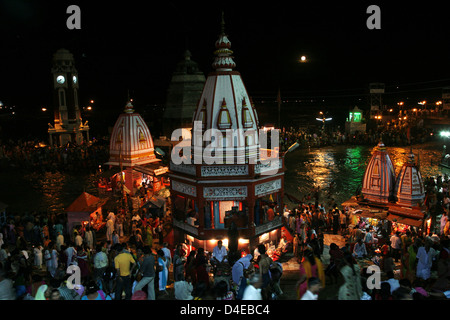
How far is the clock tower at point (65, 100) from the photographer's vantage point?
39.9 m

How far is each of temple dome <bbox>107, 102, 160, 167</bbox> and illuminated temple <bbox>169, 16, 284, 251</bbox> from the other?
26.2ft

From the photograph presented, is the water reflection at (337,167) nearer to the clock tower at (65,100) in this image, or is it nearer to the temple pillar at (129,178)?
the temple pillar at (129,178)

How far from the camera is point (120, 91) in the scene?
58125mm

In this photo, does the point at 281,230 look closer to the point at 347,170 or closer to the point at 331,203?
the point at 331,203

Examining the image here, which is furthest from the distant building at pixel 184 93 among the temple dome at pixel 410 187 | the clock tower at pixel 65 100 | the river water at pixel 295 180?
the temple dome at pixel 410 187

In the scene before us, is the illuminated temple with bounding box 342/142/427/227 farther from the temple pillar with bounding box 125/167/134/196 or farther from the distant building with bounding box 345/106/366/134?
the distant building with bounding box 345/106/366/134

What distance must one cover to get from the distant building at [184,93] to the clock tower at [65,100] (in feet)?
36.3

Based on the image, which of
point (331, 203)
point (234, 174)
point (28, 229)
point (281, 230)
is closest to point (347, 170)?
point (331, 203)

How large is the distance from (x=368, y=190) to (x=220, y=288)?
30.2ft

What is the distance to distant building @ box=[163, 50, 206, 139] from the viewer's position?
35875 mm

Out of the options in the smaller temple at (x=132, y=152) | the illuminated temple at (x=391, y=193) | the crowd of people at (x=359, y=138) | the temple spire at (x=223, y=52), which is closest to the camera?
the illuminated temple at (x=391, y=193)

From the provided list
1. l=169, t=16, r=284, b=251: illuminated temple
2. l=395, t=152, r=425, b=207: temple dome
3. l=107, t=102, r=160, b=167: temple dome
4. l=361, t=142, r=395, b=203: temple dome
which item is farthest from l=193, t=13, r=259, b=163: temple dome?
l=107, t=102, r=160, b=167: temple dome

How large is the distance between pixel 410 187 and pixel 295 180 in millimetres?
10869

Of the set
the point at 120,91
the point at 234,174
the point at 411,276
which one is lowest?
the point at 411,276
